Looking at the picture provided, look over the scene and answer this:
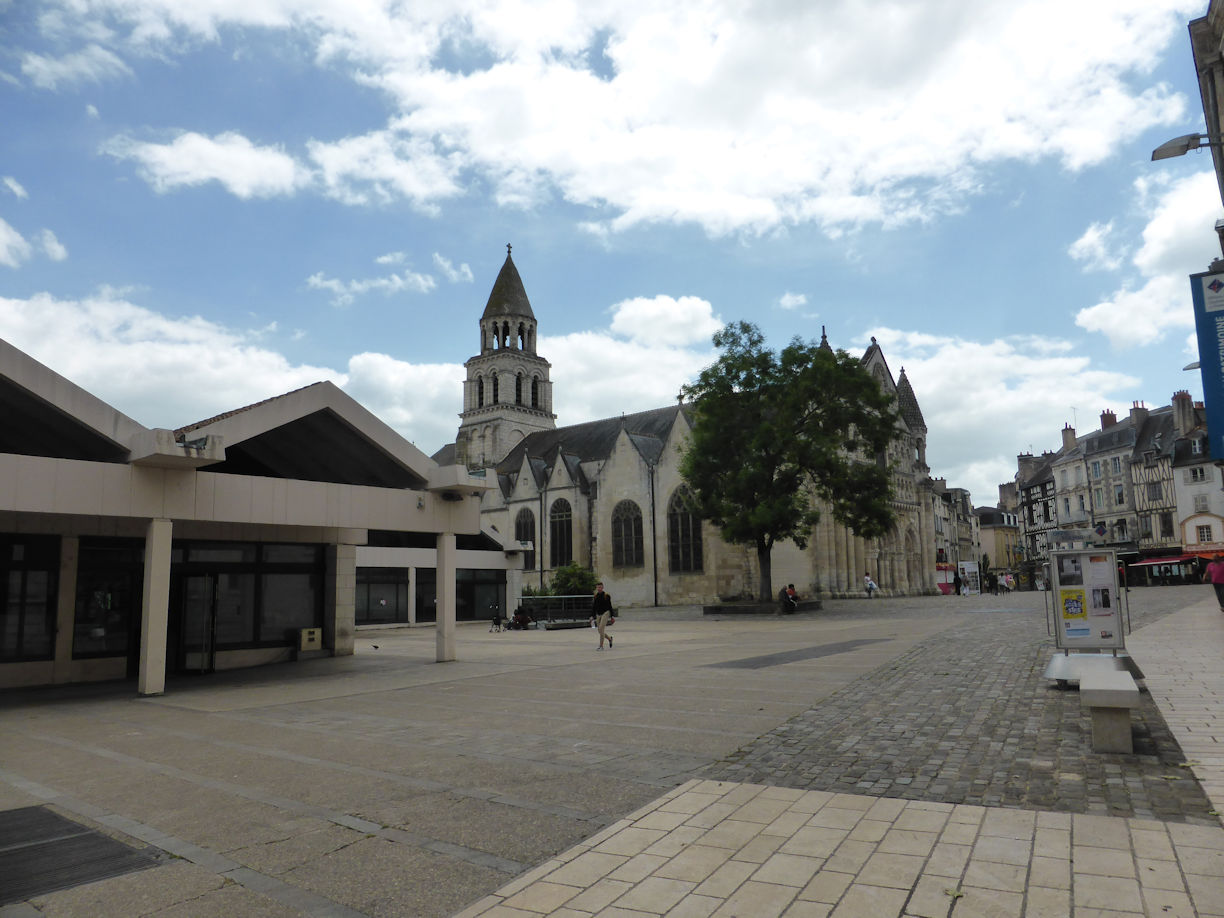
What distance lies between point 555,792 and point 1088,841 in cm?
338

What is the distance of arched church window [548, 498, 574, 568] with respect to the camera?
5459 cm

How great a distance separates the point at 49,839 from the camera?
5141 millimetres

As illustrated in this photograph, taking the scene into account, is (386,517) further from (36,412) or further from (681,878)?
(681,878)

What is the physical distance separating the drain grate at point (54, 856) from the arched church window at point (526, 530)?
168 feet

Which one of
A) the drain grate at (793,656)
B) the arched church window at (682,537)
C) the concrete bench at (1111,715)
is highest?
the arched church window at (682,537)

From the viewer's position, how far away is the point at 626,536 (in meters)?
50.6

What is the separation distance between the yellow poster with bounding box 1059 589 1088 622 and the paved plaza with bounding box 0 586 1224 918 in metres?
0.88

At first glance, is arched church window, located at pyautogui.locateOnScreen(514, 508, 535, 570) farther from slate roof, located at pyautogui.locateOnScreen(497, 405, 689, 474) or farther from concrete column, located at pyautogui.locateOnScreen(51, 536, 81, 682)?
concrete column, located at pyautogui.locateOnScreen(51, 536, 81, 682)

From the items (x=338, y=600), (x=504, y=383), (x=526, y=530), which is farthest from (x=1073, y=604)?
(x=504, y=383)

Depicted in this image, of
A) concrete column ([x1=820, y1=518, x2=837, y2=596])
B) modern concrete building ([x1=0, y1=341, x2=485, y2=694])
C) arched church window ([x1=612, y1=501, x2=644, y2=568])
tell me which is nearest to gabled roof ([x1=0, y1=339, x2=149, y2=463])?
modern concrete building ([x1=0, y1=341, x2=485, y2=694])

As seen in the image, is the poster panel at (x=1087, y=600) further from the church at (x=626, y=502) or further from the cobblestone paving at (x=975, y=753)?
the church at (x=626, y=502)

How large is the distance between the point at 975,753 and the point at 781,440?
25512 millimetres

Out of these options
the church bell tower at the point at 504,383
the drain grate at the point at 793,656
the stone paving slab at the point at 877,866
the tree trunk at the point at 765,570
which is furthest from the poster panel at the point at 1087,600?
the church bell tower at the point at 504,383

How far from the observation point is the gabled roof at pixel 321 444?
14328 millimetres
